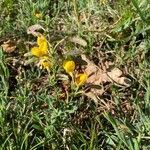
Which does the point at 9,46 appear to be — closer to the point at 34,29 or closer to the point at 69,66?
the point at 34,29

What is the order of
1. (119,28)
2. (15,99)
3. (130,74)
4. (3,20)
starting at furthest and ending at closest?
(3,20), (119,28), (130,74), (15,99)

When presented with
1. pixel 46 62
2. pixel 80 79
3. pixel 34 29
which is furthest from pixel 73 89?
pixel 34 29

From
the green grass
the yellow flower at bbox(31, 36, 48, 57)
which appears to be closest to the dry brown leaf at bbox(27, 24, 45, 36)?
the green grass

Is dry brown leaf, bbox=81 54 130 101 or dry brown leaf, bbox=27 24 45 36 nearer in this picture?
dry brown leaf, bbox=81 54 130 101

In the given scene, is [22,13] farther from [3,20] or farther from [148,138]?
[148,138]

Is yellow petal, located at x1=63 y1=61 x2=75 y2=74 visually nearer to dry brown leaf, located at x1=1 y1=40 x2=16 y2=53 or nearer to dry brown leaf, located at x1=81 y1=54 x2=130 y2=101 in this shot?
dry brown leaf, located at x1=81 y1=54 x2=130 y2=101

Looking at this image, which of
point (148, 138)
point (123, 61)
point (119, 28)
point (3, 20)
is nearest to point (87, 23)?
point (119, 28)

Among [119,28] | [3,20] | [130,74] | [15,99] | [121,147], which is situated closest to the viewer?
[121,147]

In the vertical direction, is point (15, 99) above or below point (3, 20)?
below
